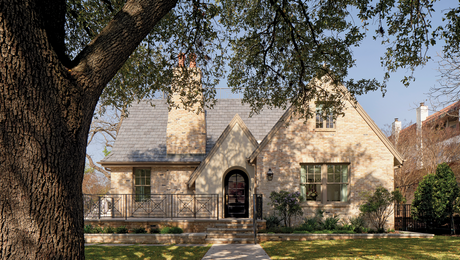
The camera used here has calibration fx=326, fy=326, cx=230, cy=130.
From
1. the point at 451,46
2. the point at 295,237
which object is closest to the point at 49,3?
the point at 451,46

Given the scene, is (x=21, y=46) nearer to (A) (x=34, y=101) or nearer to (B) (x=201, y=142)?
(A) (x=34, y=101)

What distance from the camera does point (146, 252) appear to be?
1046 cm

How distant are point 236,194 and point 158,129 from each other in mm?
6324

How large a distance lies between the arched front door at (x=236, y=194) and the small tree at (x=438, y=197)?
28.0 ft

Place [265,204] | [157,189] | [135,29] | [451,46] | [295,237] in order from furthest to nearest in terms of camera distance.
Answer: [157,189] → [265,204] → [295,237] → [451,46] → [135,29]

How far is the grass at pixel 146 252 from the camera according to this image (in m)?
9.56

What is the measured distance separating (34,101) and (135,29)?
157 centimetres

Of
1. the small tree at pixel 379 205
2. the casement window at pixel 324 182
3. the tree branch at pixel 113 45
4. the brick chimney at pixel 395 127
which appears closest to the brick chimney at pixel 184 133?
the casement window at pixel 324 182

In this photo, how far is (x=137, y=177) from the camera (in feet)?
57.1

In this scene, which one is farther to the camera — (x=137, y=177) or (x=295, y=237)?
(x=137, y=177)

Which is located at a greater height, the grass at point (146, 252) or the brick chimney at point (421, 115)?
the brick chimney at point (421, 115)

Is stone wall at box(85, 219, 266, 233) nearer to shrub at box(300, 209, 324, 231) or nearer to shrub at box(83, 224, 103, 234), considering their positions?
shrub at box(83, 224, 103, 234)

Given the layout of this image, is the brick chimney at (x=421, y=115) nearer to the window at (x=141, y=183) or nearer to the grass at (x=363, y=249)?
the grass at (x=363, y=249)

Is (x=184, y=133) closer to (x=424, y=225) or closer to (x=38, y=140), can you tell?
(x=424, y=225)
